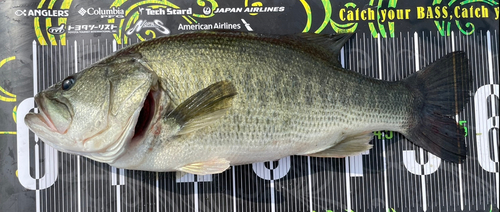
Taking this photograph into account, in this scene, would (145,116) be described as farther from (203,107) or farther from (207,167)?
(207,167)

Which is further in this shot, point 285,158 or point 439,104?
point 285,158

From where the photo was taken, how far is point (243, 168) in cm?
206

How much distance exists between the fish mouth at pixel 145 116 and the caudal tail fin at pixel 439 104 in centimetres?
160

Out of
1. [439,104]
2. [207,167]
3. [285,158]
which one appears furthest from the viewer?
[285,158]

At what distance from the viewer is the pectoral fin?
1627 millimetres

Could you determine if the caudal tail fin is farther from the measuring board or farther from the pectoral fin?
the pectoral fin

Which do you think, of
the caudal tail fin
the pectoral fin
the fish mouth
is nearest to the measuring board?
the caudal tail fin

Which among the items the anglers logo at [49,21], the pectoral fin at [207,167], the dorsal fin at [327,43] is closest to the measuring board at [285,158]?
the anglers logo at [49,21]

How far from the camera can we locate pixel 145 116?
4.94 feet

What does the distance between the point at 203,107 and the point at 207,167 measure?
356mm

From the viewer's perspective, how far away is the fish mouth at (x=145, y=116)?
1.50 m

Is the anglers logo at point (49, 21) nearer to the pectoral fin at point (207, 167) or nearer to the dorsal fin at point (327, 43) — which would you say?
the pectoral fin at point (207, 167)

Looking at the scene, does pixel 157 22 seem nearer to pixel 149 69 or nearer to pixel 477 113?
pixel 149 69

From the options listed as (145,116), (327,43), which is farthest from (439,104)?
(145,116)
